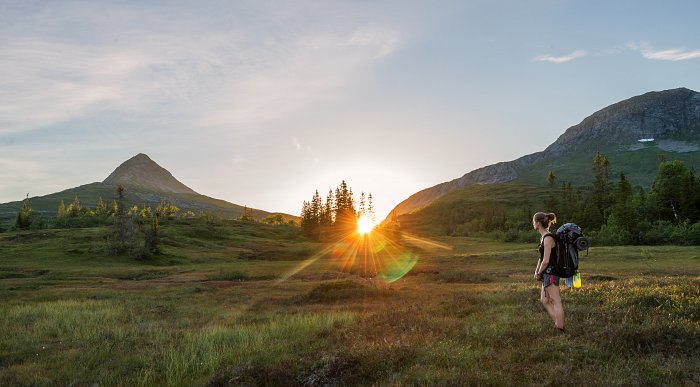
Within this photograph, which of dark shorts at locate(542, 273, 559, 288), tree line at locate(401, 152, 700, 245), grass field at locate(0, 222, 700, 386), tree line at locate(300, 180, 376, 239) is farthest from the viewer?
tree line at locate(300, 180, 376, 239)

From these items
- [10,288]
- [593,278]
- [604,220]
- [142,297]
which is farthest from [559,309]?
[604,220]

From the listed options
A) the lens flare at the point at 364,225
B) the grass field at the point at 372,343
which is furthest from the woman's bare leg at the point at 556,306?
the lens flare at the point at 364,225

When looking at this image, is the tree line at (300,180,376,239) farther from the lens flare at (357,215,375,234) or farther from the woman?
the woman

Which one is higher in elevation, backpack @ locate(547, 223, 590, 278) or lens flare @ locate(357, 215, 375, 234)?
backpack @ locate(547, 223, 590, 278)

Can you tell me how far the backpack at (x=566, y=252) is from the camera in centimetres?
1088

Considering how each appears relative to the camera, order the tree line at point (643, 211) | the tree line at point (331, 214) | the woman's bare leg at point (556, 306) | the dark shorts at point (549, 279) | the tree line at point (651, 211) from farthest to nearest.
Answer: the tree line at point (331, 214) → the tree line at point (643, 211) → the tree line at point (651, 211) → the dark shorts at point (549, 279) → the woman's bare leg at point (556, 306)

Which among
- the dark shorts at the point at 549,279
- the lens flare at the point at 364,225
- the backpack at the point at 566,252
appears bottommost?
the lens flare at the point at 364,225

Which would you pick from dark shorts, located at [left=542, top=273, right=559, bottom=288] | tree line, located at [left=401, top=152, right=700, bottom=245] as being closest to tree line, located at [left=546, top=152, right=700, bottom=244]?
tree line, located at [left=401, top=152, right=700, bottom=245]

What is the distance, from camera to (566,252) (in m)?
11.0

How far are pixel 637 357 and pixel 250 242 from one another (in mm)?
116875

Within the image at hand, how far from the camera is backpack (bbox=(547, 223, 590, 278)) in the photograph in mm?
10875

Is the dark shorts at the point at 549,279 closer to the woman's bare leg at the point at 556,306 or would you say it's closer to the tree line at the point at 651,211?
the woman's bare leg at the point at 556,306

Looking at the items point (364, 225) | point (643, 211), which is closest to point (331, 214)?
point (364, 225)

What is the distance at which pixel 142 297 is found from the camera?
27500 mm
